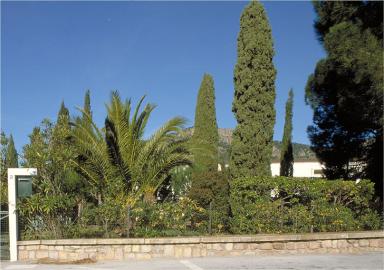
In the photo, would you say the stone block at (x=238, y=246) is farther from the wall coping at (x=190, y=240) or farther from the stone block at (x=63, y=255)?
the stone block at (x=63, y=255)

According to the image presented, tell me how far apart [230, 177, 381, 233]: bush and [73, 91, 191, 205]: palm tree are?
316 cm

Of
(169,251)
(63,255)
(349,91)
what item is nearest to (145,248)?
(169,251)

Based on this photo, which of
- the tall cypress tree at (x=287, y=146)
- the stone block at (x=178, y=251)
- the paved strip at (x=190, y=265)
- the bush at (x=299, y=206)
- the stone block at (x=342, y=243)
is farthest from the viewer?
the tall cypress tree at (x=287, y=146)

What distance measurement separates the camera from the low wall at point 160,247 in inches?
388

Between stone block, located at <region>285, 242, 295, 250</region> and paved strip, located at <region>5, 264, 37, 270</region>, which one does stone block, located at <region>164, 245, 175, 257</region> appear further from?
paved strip, located at <region>5, 264, 37, 270</region>

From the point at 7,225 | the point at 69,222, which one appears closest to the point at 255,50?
the point at 69,222

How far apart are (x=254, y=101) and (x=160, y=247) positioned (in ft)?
18.5

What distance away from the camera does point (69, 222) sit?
1054 centimetres

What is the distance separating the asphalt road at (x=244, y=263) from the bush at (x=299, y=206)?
44.5 inches

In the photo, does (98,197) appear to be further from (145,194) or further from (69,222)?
(69,222)

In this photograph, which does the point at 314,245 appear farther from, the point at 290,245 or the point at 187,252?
the point at 187,252

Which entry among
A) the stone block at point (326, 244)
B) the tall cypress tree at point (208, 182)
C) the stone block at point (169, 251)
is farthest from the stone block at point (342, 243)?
the stone block at point (169, 251)

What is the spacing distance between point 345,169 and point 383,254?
913 cm

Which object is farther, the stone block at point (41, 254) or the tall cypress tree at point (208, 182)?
the tall cypress tree at point (208, 182)
